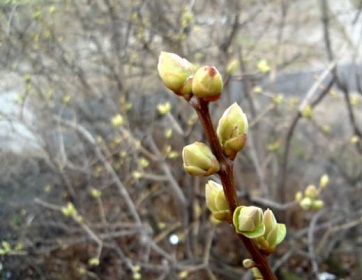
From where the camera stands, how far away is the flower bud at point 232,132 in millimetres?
596

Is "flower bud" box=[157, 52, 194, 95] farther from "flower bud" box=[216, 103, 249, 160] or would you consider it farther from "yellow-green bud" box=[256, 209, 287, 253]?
"yellow-green bud" box=[256, 209, 287, 253]

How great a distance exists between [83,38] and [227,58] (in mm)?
662

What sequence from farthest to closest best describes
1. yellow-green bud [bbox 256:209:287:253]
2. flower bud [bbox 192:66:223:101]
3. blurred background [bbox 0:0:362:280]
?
blurred background [bbox 0:0:362:280]
yellow-green bud [bbox 256:209:287:253]
flower bud [bbox 192:66:223:101]

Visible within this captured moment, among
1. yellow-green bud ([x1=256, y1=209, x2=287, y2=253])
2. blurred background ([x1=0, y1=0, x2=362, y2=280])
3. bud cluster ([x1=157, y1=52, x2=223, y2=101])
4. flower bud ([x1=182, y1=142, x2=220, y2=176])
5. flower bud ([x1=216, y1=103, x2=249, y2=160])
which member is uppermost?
bud cluster ([x1=157, y1=52, x2=223, y2=101])

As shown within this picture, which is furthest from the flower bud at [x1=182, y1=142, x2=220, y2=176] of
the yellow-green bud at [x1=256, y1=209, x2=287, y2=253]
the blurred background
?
the blurred background

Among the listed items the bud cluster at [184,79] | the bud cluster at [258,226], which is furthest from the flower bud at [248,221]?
the bud cluster at [184,79]

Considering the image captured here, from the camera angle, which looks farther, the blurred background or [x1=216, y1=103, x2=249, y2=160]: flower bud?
the blurred background

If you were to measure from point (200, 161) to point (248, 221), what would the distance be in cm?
8

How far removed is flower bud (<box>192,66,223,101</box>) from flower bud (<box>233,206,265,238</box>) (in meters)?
0.14

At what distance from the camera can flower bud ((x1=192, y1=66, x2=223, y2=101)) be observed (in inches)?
21.4

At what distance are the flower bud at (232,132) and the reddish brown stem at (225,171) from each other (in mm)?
10

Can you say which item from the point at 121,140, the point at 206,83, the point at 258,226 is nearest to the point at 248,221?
the point at 258,226

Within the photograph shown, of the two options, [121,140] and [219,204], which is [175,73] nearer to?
[219,204]

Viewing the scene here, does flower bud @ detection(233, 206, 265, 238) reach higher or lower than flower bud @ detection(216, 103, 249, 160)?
lower
